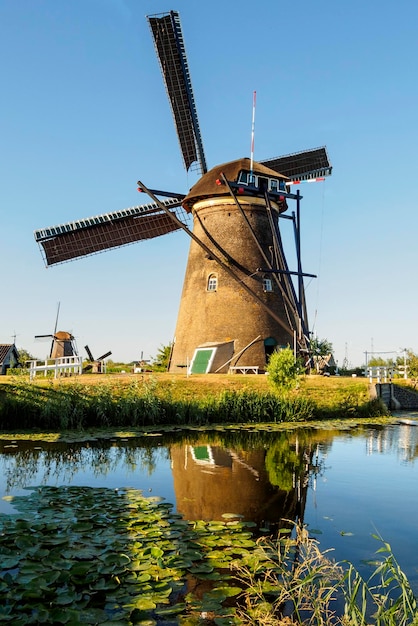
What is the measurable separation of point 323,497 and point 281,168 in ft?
62.6

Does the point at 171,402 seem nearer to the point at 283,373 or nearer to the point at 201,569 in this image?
the point at 283,373

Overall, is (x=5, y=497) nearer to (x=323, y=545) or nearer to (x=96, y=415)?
(x=323, y=545)

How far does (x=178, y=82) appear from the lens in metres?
23.4

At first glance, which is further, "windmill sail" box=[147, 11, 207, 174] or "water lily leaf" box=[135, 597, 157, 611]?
"windmill sail" box=[147, 11, 207, 174]

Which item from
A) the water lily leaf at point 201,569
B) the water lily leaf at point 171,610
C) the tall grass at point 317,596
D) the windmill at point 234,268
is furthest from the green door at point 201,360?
the water lily leaf at point 171,610

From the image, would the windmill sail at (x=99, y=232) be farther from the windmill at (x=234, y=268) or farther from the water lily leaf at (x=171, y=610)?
the water lily leaf at (x=171, y=610)

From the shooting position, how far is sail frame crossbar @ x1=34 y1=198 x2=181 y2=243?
23344mm

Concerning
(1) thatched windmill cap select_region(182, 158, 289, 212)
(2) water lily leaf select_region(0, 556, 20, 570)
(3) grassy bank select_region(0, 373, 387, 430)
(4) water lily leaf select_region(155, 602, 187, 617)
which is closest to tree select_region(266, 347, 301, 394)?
(3) grassy bank select_region(0, 373, 387, 430)

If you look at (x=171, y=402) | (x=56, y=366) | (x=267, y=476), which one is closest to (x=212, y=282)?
(x=56, y=366)

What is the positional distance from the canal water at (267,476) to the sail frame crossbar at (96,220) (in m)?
13.9

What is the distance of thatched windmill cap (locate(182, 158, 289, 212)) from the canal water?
36.6 ft

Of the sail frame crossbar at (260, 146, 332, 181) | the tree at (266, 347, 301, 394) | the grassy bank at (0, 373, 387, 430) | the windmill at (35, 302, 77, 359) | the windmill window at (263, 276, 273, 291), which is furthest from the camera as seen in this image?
the windmill at (35, 302, 77, 359)

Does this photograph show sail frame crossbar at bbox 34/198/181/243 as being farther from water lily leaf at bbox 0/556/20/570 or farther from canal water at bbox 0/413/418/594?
water lily leaf at bbox 0/556/20/570

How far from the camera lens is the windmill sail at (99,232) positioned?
2345cm
